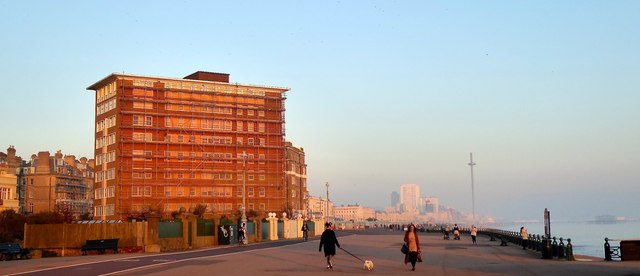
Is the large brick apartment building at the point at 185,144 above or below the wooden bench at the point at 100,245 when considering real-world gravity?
above

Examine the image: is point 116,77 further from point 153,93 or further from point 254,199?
point 254,199

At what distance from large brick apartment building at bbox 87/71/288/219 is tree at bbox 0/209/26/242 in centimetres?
2718

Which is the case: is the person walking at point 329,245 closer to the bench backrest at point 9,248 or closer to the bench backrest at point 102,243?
the bench backrest at point 102,243

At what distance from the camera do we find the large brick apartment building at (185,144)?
11444 centimetres

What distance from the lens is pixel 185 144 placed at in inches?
4665

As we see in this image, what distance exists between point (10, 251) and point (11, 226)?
4984 cm

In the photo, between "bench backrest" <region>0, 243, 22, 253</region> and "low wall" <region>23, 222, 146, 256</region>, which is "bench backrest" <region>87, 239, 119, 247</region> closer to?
"low wall" <region>23, 222, 146, 256</region>

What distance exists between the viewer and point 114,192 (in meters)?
113

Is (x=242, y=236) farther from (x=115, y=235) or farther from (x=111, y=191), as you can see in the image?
(x=111, y=191)

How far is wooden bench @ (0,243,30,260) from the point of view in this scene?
114ft

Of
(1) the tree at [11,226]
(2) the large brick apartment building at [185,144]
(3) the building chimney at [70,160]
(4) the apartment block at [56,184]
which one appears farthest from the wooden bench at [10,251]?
(3) the building chimney at [70,160]

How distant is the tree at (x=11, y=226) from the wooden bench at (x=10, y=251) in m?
38.7

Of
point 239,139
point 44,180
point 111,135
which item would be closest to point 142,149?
point 111,135

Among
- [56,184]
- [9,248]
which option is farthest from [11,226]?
[56,184]
